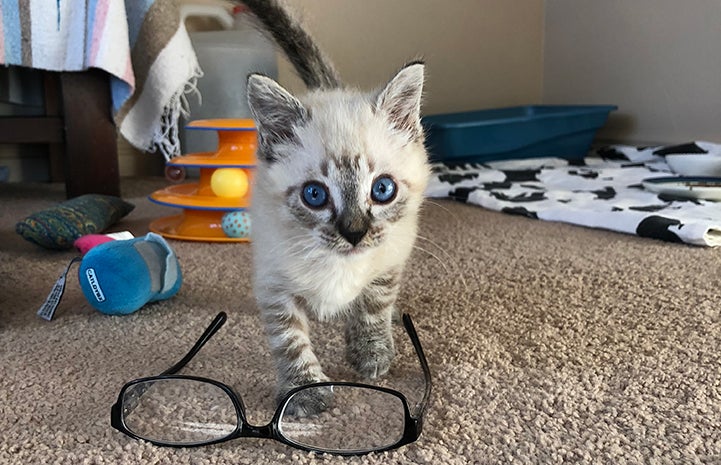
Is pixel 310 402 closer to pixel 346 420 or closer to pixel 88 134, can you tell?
pixel 346 420

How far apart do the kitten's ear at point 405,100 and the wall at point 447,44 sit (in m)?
1.85

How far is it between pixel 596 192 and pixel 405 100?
1355 millimetres

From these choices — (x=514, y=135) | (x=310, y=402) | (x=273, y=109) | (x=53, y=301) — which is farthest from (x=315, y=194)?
(x=514, y=135)

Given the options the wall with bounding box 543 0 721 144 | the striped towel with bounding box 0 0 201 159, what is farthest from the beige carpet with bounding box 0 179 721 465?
the wall with bounding box 543 0 721 144

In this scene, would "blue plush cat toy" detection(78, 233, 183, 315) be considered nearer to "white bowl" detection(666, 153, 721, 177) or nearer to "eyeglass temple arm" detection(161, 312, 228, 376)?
"eyeglass temple arm" detection(161, 312, 228, 376)

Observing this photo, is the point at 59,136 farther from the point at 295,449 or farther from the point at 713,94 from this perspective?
the point at 713,94

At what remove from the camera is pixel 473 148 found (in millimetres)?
2576

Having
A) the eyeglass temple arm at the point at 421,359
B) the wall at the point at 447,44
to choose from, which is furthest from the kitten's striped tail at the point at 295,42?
the wall at the point at 447,44

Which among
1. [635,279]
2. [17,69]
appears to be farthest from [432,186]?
[17,69]

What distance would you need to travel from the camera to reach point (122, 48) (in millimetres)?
1785

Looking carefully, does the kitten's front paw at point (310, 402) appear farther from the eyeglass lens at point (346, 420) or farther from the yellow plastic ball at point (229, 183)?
the yellow plastic ball at point (229, 183)

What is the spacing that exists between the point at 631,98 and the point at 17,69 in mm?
2418

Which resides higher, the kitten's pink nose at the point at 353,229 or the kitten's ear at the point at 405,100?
the kitten's ear at the point at 405,100

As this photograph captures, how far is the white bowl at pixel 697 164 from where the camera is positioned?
6.87ft
